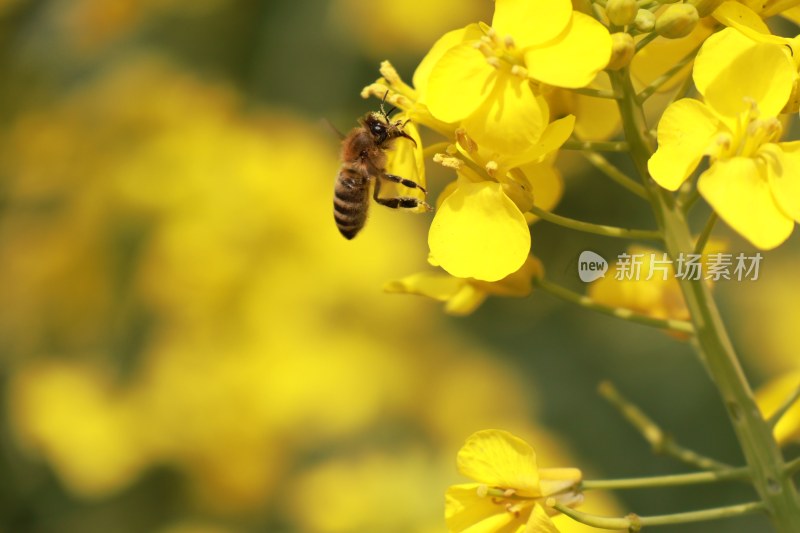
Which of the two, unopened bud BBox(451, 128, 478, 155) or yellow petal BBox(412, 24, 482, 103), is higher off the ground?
yellow petal BBox(412, 24, 482, 103)

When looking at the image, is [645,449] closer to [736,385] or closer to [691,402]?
[691,402]

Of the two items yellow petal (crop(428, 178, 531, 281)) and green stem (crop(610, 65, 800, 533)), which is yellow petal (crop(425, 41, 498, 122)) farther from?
green stem (crop(610, 65, 800, 533))

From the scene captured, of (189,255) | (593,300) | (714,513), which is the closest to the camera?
(714,513)

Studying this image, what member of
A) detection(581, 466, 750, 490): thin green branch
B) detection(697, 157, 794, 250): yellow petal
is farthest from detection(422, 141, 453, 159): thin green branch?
detection(581, 466, 750, 490): thin green branch

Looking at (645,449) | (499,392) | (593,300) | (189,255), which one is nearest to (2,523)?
(189,255)

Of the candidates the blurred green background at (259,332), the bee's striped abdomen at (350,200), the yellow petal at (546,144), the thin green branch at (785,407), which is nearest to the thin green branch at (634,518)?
the thin green branch at (785,407)

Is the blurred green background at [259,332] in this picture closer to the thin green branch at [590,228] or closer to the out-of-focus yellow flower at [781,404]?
the out-of-focus yellow flower at [781,404]
